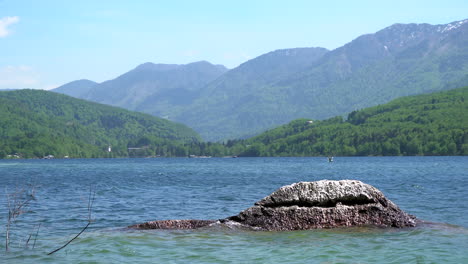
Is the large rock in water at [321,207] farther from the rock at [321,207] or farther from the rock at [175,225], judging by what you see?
the rock at [175,225]

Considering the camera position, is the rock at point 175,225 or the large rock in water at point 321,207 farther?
the rock at point 175,225

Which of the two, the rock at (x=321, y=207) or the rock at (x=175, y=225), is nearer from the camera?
the rock at (x=321, y=207)

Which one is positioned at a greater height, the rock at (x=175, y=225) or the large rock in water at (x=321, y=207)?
the large rock in water at (x=321, y=207)

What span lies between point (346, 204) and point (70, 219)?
15.0 m

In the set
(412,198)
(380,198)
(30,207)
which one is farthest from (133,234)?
(412,198)

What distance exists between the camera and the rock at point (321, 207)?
808 inches

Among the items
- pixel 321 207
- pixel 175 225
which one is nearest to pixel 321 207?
pixel 321 207

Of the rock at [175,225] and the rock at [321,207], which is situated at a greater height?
the rock at [321,207]

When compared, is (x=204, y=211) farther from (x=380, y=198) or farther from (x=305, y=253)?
(x=305, y=253)

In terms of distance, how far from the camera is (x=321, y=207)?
2084 cm

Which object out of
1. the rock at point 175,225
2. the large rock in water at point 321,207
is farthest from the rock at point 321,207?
the rock at point 175,225

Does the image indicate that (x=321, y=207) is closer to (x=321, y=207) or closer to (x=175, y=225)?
(x=321, y=207)

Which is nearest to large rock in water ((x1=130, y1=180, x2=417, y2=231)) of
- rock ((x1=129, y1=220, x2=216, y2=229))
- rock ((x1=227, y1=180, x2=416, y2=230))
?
rock ((x1=227, y1=180, x2=416, y2=230))

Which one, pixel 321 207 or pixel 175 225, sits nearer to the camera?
pixel 321 207
